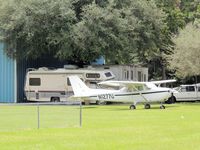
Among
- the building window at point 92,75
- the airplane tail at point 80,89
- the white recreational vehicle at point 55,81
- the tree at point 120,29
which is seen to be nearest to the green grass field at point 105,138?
the airplane tail at point 80,89

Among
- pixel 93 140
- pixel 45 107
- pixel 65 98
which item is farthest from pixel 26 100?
pixel 93 140

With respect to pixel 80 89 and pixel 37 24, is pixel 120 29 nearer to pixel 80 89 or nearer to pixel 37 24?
pixel 37 24

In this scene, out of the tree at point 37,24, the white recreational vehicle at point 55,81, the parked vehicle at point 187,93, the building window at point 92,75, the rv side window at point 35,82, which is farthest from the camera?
the parked vehicle at point 187,93

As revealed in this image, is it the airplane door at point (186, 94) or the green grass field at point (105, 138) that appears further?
the airplane door at point (186, 94)

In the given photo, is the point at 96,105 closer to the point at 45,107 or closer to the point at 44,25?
the point at 44,25

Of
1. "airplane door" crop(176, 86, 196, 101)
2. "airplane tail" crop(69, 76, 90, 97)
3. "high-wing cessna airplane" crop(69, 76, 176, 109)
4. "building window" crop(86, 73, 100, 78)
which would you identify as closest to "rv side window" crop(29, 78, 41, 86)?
"building window" crop(86, 73, 100, 78)

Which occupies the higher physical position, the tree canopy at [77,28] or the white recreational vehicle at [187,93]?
the tree canopy at [77,28]

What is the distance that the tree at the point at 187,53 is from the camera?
48031 mm

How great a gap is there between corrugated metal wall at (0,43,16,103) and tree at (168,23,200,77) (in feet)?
48.6

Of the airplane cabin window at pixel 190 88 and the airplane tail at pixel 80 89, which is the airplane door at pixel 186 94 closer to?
the airplane cabin window at pixel 190 88

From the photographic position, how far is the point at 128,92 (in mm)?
39781

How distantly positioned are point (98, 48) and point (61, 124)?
25.5 meters

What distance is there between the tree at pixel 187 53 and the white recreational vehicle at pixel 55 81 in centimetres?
673

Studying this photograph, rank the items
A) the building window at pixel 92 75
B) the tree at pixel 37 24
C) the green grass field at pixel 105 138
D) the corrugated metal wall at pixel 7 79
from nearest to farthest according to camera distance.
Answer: the green grass field at pixel 105 138, the building window at pixel 92 75, the tree at pixel 37 24, the corrugated metal wall at pixel 7 79
